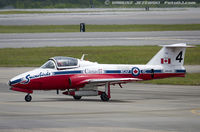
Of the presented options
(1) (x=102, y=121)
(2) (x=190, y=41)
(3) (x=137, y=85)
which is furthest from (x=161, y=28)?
(1) (x=102, y=121)

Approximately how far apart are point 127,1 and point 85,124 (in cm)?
13465

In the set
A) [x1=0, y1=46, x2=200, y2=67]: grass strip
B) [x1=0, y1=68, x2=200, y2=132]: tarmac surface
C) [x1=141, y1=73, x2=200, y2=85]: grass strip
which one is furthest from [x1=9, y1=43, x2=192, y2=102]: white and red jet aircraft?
[x1=0, y1=46, x2=200, y2=67]: grass strip

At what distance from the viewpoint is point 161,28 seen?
82.8 metres

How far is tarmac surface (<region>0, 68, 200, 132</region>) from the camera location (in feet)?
66.6

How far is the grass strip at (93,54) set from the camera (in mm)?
49406

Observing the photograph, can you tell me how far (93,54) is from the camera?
53906mm

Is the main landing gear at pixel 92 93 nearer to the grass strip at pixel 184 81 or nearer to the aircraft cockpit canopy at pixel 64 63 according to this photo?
the aircraft cockpit canopy at pixel 64 63

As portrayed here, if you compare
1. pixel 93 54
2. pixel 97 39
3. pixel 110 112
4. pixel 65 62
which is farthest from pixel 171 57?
pixel 97 39

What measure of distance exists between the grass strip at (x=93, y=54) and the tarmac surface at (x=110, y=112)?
16217mm

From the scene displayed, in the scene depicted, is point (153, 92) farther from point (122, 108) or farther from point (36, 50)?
point (36, 50)

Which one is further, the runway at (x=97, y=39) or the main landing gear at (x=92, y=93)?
the runway at (x=97, y=39)

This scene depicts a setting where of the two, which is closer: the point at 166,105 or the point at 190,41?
the point at 166,105

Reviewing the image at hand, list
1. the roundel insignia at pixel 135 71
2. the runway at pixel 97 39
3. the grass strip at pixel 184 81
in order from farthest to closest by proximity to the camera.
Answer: the runway at pixel 97 39 → the grass strip at pixel 184 81 → the roundel insignia at pixel 135 71

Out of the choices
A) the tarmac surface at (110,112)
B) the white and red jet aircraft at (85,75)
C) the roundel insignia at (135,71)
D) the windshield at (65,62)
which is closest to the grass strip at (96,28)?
the tarmac surface at (110,112)
